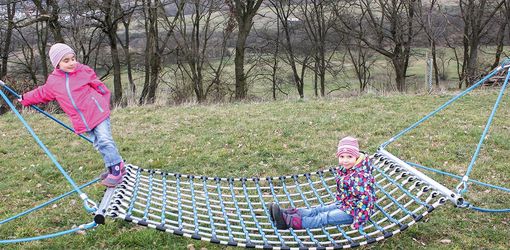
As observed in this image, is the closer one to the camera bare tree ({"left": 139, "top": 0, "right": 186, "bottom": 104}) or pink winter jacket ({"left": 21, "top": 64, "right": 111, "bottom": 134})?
pink winter jacket ({"left": 21, "top": 64, "right": 111, "bottom": 134})

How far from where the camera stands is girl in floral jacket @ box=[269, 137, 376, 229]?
4086mm

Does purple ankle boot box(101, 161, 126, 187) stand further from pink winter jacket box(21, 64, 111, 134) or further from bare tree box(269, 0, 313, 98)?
bare tree box(269, 0, 313, 98)

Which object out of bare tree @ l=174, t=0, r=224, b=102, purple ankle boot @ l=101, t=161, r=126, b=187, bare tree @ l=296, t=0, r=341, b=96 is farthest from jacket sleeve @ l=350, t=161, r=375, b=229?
bare tree @ l=296, t=0, r=341, b=96

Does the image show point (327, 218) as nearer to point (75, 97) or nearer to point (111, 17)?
point (75, 97)

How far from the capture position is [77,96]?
4195mm

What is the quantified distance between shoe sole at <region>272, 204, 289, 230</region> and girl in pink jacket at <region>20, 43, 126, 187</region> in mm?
1593

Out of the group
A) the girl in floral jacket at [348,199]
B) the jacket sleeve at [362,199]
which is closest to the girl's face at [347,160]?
the girl in floral jacket at [348,199]

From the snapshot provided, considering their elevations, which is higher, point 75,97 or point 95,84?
point 95,84

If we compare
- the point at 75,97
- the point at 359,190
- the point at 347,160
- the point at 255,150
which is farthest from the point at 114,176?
the point at 255,150

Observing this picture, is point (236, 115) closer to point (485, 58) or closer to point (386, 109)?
point (386, 109)

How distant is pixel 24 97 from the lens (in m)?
4.24

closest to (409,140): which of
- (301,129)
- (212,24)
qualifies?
(301,129)

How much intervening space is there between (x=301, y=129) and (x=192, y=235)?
5175 millimetres

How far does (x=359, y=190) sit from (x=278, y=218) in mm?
790
